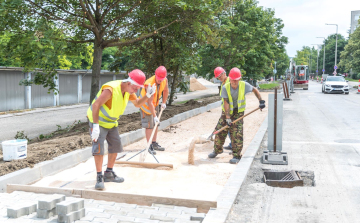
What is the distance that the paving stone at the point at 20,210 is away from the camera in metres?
4.04

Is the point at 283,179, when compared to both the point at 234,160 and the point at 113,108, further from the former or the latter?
the point at 113,108

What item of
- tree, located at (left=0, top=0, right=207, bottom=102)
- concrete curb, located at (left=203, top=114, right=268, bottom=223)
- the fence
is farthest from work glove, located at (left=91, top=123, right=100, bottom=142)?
the fence

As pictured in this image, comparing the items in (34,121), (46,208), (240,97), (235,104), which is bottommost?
(34,121)

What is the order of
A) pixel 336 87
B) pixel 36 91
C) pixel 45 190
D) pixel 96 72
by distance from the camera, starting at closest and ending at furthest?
1. pixel 45 190
2. pixel 96 72
3. pixel 36 91
4. pixel 336 87

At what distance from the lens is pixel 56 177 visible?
6004 millimetres

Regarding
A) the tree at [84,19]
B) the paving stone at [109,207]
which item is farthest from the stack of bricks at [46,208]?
the tree at [84,19]

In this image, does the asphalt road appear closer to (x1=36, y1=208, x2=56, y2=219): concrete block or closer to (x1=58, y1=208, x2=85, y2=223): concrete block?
(x1=58, y1=208, x2=85, y2=223): concrete block

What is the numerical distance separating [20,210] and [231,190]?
2.66 meters

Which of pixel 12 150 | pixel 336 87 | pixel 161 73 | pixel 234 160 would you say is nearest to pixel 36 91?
pixel 161 73

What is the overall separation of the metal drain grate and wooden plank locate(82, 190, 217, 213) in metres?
1.73

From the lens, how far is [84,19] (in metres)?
11.0

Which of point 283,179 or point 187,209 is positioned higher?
point 187,209

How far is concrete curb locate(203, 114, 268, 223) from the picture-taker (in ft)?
13.4

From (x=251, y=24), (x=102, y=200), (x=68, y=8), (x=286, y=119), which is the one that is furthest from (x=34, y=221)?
(x=251, y=24)
